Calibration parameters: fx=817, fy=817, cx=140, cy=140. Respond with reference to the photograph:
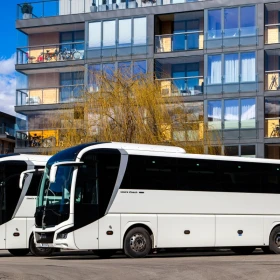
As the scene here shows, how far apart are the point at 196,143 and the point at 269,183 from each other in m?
12.1

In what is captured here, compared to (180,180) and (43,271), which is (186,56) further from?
(43,271)

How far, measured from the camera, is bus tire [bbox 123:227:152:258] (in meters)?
24.2

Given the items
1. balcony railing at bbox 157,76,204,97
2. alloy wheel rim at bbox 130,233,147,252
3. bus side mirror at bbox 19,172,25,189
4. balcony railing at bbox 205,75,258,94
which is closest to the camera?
alloy wheel rim at bbox 130,233,147,252

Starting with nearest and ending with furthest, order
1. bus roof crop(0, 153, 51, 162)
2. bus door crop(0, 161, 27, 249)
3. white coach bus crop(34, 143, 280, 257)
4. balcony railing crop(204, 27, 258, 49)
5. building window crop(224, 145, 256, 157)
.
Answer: white coach bus crop(34, 143, 280, 257)
bus door crop(0, 161, 27, 249)
bus roof crop(0, 153, 51, 162)
building window crop(224, 145, 256, 157)
balcony railing crop(204, 27, 258, 49)

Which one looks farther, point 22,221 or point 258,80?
point 258,80

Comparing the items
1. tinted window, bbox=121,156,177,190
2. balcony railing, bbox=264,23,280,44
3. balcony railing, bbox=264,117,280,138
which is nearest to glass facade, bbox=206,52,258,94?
balcony railing, bbox=264,23,280,44

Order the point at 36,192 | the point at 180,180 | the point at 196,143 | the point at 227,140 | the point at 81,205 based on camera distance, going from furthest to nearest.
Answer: the point at 227,140, the point at 196,143, the point at 36,192, the point at 180,180, the point at 81,205

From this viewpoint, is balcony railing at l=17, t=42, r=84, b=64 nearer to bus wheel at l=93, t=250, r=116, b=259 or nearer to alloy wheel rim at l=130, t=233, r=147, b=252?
bus wheel at l=93, t=250, r=116, b=259

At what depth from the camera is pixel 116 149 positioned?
80.1 feet

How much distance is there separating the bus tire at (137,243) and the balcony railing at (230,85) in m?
24.3

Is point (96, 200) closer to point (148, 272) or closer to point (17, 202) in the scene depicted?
point (17, 202)

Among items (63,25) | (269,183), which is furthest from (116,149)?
(63,25)

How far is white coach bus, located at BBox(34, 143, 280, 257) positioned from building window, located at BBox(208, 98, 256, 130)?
1953 cm

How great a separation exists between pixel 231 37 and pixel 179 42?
132 inches
